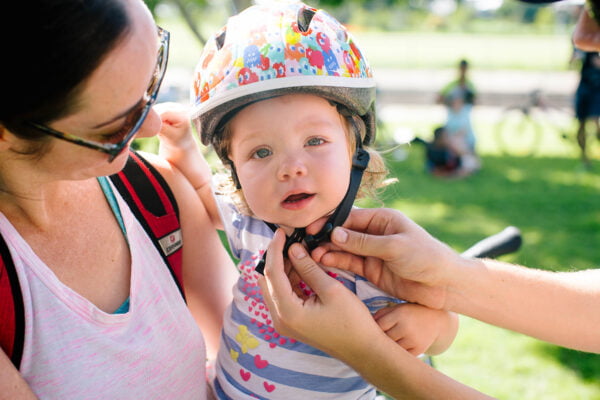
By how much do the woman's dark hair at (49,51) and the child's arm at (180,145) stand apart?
84 centimetres

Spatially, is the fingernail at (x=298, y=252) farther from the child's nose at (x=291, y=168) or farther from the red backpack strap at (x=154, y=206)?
the red backpack strap at (x=154, y=206)

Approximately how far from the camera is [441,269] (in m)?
1.88

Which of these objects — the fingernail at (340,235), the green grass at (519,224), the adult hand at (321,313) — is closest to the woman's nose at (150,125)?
the adult hand at (321,313)

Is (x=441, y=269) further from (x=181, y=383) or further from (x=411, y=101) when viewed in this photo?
(x=411, y=101)

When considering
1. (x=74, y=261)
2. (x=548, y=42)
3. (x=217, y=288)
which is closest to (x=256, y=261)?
(x=217, y=288)

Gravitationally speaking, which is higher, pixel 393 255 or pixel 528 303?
pixel 393 255

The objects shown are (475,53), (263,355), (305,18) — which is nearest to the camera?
(305,18)

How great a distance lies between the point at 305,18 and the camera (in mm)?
2074

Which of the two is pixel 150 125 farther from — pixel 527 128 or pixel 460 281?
pixel 527 128

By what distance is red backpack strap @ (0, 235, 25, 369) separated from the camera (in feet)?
4.93

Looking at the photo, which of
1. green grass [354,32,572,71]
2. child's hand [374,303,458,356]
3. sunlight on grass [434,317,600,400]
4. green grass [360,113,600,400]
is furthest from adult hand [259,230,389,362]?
green grass [354,32,572,71]

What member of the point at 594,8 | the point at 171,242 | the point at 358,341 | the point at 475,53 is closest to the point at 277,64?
the point at 171,242

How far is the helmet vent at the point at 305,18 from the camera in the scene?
2043 mm

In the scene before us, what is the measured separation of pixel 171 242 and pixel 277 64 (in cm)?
76
